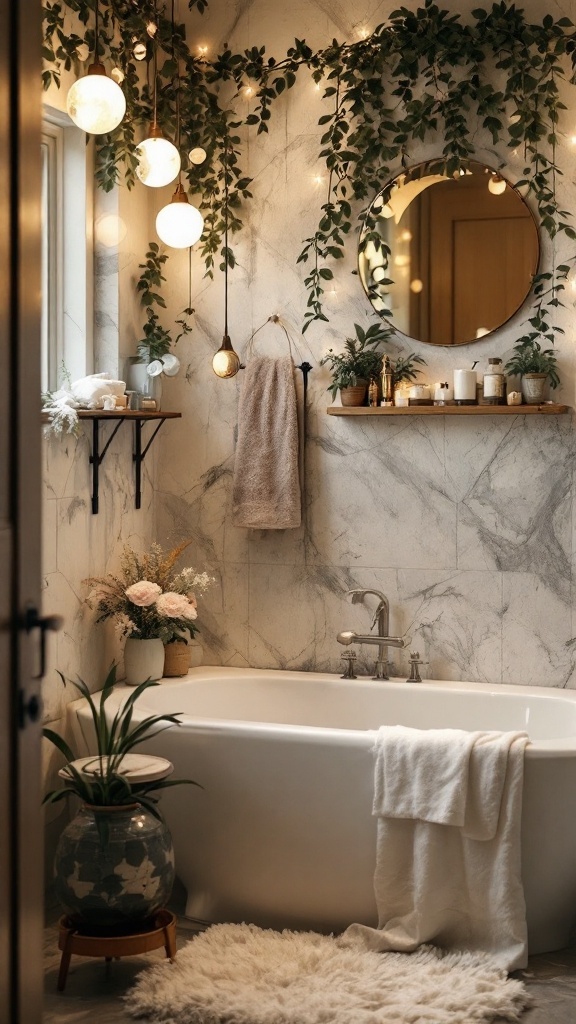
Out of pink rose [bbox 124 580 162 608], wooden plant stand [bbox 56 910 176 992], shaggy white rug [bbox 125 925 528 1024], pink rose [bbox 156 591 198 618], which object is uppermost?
pink rose [bbox 124 580 162 608]

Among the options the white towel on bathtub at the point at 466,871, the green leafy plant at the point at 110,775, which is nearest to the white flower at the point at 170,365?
the green leafy plant at the point at 110,775

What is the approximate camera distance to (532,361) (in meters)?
3.63

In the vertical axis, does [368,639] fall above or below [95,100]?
below

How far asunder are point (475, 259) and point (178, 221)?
1.01 meters

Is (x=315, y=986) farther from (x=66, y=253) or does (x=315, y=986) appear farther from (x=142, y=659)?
(x=66, y=253)

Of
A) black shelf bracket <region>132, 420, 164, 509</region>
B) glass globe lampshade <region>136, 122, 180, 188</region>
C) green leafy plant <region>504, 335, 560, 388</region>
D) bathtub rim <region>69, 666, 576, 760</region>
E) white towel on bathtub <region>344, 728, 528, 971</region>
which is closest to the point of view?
white towel on bathtub <region>344, 728, 528, 971</region>

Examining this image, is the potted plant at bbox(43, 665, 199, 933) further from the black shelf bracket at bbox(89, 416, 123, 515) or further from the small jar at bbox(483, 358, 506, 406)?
the small jar at bbox(483, 358, 506, 406)

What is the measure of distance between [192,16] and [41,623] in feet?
10.2

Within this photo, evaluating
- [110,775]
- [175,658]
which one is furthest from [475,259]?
[110,775]

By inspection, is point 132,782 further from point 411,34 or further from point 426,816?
point 411,34

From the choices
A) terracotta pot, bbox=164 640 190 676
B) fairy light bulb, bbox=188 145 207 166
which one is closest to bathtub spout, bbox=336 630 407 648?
terracotta pot, bbox=164 640 190 676

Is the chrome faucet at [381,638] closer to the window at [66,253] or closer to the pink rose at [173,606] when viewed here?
the pink rose at [173,606]

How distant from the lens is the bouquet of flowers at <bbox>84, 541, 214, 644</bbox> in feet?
11.9

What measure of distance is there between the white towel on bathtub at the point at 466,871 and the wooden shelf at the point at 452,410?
1.11 m
